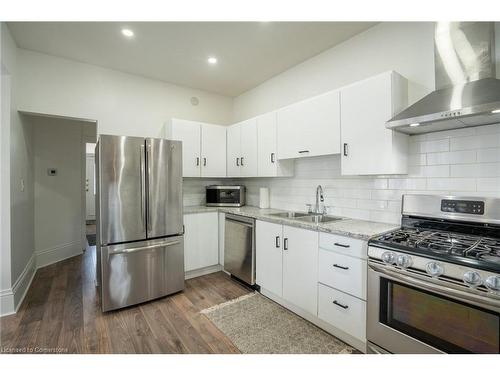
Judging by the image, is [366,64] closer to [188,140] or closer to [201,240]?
[188,140]

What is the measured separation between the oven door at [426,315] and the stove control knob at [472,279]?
0.04 meters

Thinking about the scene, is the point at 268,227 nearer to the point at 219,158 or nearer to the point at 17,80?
the point at 219,158

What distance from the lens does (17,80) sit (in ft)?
9.04

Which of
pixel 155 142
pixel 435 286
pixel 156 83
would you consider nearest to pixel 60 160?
pixel 156 83

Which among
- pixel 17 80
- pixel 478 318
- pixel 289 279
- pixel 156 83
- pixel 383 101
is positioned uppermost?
pixel 156 83

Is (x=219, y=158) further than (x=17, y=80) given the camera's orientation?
Yes

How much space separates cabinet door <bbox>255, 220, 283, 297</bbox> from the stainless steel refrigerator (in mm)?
915

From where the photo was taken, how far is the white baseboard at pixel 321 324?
190 centimetres

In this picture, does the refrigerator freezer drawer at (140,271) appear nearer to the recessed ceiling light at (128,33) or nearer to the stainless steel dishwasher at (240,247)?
the stainless steel dishwasher at (240,247)

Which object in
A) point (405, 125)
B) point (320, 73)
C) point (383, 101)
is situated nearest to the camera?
point (405, 125)

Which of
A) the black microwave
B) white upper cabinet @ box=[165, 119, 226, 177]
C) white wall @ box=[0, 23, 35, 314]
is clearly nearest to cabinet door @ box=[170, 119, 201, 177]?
white upper cabinet @ box=[165, 119, 226, 177]

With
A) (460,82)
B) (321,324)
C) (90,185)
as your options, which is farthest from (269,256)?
(90,185)

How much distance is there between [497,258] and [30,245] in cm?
485

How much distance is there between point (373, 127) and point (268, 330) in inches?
76.9
